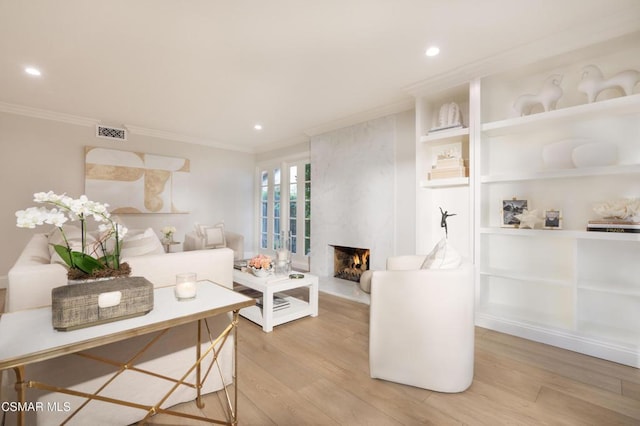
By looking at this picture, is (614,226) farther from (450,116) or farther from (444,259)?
(450,116)

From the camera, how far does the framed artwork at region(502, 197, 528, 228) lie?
2686 mm

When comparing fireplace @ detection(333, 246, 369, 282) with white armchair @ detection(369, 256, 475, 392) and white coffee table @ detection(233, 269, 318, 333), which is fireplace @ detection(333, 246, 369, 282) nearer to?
white coffee table @ detection(233, 269, 318, 333)

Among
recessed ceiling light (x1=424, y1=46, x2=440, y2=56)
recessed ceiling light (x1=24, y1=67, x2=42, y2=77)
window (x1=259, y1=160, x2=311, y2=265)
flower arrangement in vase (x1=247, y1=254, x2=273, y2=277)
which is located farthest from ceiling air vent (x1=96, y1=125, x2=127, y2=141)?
recessed ceiling light (x1=424, y1=46, x2=440, y2=56)

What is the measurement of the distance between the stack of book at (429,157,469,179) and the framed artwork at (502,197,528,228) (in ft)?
1.57

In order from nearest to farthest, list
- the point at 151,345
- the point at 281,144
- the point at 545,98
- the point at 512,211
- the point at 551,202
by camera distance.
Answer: the point at 151,345
the point at 545,98
the point at 551,202
the point at 512,211
the point at 281,144

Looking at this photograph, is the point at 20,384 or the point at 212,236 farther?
the point at 212,236

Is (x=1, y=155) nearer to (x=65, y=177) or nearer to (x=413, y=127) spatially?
(x=65, y=177)

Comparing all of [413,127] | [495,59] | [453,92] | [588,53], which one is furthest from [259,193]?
[588,53]

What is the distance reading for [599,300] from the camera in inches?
92.9

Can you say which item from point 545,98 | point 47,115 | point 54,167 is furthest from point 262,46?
point 54,167

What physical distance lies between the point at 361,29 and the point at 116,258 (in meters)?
2.23

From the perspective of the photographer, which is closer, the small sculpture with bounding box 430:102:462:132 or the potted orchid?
the potted orchid

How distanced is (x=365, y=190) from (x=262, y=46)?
2.24m

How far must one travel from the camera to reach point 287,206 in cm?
575
